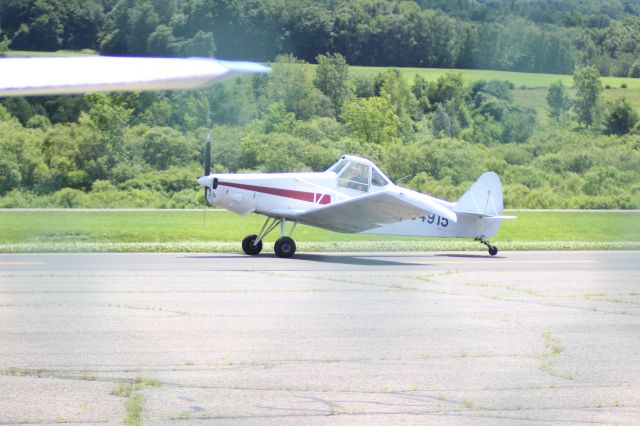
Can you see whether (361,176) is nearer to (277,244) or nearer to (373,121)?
(277,244)

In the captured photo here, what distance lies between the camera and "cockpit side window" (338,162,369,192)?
21.5 meters

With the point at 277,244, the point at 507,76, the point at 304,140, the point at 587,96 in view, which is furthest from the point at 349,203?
the point at 507,76

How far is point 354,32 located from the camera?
70.8 m

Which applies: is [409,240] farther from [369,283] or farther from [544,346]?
[544,346]

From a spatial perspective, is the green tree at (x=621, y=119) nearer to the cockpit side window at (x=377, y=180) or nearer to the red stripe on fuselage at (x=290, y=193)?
the cockpit side window at (x=377, y=180)

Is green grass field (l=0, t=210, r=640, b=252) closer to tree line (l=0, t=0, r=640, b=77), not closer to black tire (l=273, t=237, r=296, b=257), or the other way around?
black tire (l=273, t=237, r=296, b=257)

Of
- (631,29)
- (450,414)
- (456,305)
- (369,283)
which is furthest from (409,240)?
(631,29)

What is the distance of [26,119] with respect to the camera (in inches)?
1934

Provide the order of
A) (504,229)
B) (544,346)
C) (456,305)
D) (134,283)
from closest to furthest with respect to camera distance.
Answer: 1. (544,346)
2. (456,305)
3. (134,283)
4. (504,229)

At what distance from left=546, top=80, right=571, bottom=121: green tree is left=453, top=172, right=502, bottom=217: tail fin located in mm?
40969

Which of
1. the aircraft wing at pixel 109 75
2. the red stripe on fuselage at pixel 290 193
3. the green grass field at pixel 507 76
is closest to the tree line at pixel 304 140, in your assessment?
the green grass field at pixel 507 76

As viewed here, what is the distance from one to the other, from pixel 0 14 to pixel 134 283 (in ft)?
104

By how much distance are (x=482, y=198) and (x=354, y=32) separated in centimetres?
4931

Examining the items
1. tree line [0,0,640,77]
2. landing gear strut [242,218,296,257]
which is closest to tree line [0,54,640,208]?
tree line [0,0,640,77]
